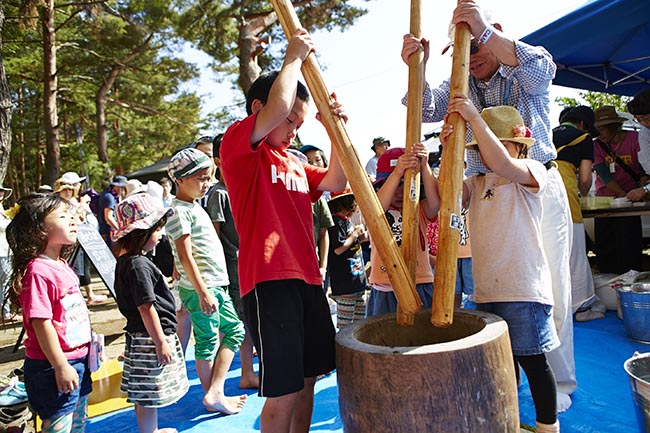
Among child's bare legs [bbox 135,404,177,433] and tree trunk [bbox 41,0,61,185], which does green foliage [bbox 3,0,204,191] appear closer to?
tree trunk [bbox 41,0,61,185]

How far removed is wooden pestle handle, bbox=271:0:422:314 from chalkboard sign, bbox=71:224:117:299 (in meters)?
4.18

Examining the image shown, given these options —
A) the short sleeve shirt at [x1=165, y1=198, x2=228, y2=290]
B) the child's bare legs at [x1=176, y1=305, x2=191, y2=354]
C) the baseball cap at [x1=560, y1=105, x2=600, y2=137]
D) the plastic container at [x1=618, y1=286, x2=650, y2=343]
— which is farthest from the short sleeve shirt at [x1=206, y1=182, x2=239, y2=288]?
the baseball cap at [x1=560, y1=105, x2=600, y2=137]

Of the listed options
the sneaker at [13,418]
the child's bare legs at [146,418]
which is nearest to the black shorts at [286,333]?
the child's bare legs at [146,418]

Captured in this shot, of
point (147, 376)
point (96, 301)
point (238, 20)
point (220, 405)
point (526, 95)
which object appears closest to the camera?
point (526, 95)

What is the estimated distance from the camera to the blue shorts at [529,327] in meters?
1.88

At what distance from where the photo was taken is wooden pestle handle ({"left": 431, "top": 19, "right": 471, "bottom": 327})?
5.29 ft

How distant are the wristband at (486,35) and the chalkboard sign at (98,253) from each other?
14.7 feet

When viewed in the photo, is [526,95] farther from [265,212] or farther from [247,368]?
[247,368]

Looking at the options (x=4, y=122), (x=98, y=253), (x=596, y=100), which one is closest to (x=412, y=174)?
(x=98, y=253)

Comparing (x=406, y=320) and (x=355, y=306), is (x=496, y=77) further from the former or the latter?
(x=355, y=306)

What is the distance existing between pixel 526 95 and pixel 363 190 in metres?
1.10

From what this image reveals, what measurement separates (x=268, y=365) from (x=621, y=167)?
16.5 ft

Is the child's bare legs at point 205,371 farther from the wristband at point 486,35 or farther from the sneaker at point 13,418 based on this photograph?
the wristband at point 486,35

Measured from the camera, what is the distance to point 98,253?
5309 millimetres
